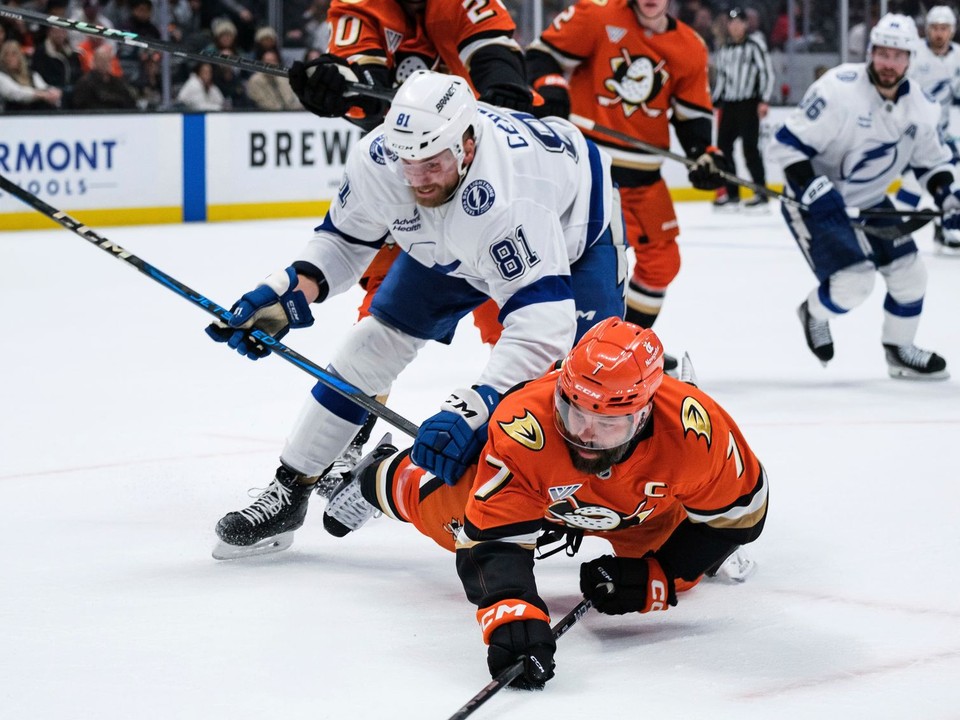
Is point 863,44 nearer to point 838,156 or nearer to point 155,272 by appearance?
point 838,156

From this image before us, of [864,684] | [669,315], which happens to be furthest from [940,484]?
[669,315]

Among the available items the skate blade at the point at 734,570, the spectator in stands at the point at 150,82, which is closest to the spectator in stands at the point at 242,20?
the spectator in stands at the point at 150,82

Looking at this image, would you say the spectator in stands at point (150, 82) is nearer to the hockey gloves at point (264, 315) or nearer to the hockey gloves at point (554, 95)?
the hockey gloves at point (554, 95)

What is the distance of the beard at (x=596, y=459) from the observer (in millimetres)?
2359

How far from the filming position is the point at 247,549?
10.1 feet

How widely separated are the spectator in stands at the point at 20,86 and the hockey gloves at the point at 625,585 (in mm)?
6527

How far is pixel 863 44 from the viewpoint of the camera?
11.2 m

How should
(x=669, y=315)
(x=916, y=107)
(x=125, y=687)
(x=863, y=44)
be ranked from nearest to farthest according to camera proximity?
(x=125, y=687)
(x=916, y=107)
(x=669, y=315)
(x=863, y=44)

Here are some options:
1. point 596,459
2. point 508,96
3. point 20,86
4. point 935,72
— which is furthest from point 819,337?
point 20,86

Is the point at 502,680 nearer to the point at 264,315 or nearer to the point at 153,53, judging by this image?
the point at 264,315

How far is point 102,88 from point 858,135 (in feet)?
16.5

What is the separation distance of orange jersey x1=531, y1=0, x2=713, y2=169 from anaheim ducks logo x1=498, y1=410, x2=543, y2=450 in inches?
110

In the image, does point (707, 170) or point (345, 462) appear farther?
point (707, 170)

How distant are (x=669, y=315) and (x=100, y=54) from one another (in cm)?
418
